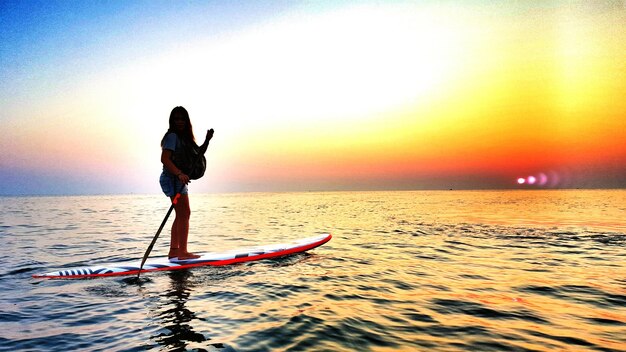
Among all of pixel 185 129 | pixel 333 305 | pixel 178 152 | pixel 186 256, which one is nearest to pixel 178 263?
pixel 186 256

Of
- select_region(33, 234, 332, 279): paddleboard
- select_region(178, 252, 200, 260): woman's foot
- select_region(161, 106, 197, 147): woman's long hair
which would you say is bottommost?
select_region(33, 234, 332, 279): paddleboard

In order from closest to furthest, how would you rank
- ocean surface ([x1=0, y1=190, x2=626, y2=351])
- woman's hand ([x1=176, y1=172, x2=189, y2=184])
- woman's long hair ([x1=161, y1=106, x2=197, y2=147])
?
1. ocean surface ([x1=0, y1=190, x2=626, y2=351])
2. woman's hand ([x1=176, y1=172, x2=189, y2=184])
3. woman's long hair ([x1=161, y1=106, x2=197, y2=147])

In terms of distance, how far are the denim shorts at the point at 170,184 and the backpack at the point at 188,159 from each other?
27cm

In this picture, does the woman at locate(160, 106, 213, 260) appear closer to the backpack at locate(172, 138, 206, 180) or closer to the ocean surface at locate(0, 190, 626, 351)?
the backpack at locate(172, 138, 206, 180)

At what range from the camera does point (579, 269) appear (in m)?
8.38

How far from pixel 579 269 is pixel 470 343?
6195 millimetres

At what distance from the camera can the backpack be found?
7.65 metres

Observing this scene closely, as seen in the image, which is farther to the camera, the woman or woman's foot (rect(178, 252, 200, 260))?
woman's foot (rect(178, 252, 200, 260))

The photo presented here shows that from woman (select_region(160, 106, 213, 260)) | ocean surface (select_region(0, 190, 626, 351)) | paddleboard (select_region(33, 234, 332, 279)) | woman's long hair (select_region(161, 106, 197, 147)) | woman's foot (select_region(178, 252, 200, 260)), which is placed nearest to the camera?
ocean surface (select_region(0, 190, 626, 351))

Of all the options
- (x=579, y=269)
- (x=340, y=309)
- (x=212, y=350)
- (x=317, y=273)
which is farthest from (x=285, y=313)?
(x=579, y=269)

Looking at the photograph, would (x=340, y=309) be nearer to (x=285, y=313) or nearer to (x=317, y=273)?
(x=285, y=313)

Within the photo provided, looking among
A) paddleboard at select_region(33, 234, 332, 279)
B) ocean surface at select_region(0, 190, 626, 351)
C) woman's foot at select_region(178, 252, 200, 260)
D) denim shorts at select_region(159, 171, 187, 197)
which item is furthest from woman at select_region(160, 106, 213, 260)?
ocean surface at select_region(0, 190, 626, 351)

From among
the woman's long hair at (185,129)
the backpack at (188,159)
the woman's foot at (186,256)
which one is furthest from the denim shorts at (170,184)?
the woman's foot at (186,256)

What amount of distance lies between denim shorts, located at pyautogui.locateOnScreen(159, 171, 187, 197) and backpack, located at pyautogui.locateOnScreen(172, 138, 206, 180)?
0.89 ft
